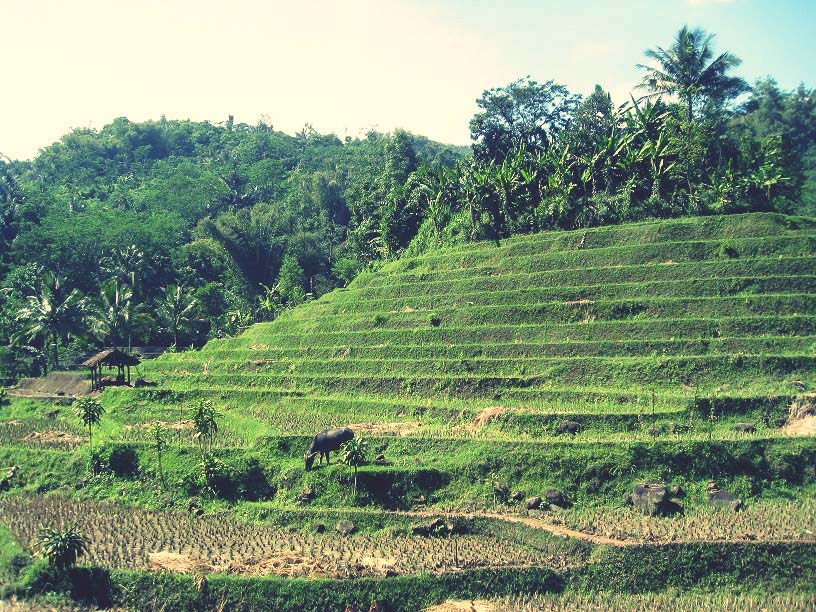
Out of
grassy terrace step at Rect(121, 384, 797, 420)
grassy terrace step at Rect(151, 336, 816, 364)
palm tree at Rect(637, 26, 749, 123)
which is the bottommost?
grassy terrace step at Rect(121, 384, 797, 420)

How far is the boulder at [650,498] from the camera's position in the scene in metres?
30.0

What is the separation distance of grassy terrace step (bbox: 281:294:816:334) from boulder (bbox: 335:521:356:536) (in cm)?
1820

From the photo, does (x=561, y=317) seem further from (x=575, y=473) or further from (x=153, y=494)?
(x=153, y=494)

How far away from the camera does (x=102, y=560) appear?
→ 28781 mm

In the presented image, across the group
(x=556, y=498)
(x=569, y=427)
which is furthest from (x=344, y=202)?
(x=556, y=498)

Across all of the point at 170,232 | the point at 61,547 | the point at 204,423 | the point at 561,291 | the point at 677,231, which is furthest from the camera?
the point at 170,232

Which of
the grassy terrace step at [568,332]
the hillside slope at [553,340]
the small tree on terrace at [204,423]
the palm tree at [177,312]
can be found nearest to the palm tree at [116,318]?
the palm tree at [177,312]

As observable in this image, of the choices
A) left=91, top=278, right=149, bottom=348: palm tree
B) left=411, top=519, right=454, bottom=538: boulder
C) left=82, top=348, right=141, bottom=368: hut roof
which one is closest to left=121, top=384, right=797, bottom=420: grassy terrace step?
left=82, top=348, right=141, bottom=368: hut roof

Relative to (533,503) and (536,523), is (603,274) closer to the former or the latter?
(533,503)

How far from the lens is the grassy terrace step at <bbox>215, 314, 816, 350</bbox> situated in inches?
Result: 1577

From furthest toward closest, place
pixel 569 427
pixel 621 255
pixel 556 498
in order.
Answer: pixel 621 255 < pixel 569 427 < pixel 556 498

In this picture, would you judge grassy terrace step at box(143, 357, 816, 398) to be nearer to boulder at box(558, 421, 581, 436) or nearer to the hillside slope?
the hillside slope

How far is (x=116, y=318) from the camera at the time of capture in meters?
58.8

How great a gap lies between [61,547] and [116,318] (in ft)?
110
